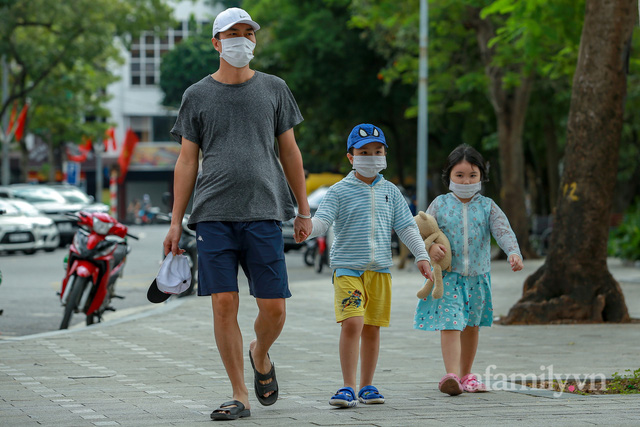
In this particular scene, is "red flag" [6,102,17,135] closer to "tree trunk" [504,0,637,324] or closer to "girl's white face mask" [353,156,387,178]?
"tree trunk" [504,0,637,324]

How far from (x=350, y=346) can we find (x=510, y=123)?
62.5ft

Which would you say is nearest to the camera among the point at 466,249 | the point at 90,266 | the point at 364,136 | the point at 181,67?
the point at 364,136

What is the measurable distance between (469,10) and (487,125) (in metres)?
8.92

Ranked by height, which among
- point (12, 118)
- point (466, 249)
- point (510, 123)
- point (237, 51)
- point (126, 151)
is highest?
point (12, 118)

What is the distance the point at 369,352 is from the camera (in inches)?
241

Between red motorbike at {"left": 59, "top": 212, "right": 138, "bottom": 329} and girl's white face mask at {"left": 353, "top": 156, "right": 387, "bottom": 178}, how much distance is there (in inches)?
190

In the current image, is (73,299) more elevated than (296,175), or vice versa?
(296,175)

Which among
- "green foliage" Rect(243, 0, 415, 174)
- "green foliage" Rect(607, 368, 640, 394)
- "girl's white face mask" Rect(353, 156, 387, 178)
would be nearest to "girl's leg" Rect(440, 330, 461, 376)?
"green foliage" Rect(607, 368, 640, 394)

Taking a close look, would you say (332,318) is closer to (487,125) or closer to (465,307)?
(465,307)

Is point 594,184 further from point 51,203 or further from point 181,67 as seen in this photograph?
point 181,67

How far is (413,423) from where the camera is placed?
5207 mm

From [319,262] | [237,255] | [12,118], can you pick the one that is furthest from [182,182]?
[12,118]

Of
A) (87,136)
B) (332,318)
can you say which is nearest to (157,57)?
(87,136)

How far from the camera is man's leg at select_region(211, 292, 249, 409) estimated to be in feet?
17.9
